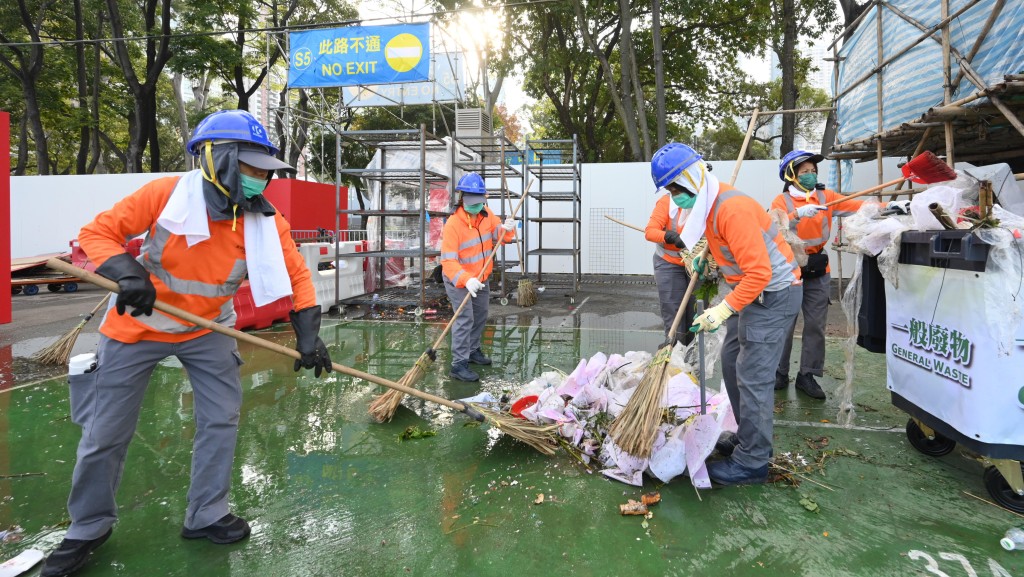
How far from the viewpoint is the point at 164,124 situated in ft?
97.2

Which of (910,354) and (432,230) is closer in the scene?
(910,354)

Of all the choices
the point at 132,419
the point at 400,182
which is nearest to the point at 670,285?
the point at 132,419

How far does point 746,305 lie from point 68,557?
3.14 meters

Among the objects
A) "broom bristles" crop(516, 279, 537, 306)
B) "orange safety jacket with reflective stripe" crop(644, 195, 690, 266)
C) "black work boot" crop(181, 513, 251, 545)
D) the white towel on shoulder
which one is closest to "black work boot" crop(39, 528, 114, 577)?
"black work boot" crop(181, 513, 251, 545)

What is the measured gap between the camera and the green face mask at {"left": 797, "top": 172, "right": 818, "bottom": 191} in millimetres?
4346

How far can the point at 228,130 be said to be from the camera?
94.9 inches

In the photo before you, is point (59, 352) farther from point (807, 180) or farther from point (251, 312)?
point (807, 180)

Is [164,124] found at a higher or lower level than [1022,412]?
higher

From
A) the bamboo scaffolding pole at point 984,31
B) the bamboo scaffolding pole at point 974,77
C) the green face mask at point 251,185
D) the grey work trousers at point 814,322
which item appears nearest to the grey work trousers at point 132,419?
the green face mask at point 251,185

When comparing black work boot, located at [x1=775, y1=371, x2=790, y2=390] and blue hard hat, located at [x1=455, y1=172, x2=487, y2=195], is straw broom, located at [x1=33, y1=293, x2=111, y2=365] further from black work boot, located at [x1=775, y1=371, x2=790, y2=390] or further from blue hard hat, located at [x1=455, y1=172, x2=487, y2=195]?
black work boot, located at [x1=775, y1=371, x2=790, y2=390]

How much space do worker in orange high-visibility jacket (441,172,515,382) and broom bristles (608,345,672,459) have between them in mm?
2122

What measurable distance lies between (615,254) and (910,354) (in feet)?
33.3

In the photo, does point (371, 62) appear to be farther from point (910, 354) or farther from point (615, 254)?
point (910, 354)

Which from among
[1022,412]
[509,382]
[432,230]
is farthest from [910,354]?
[432,230]
